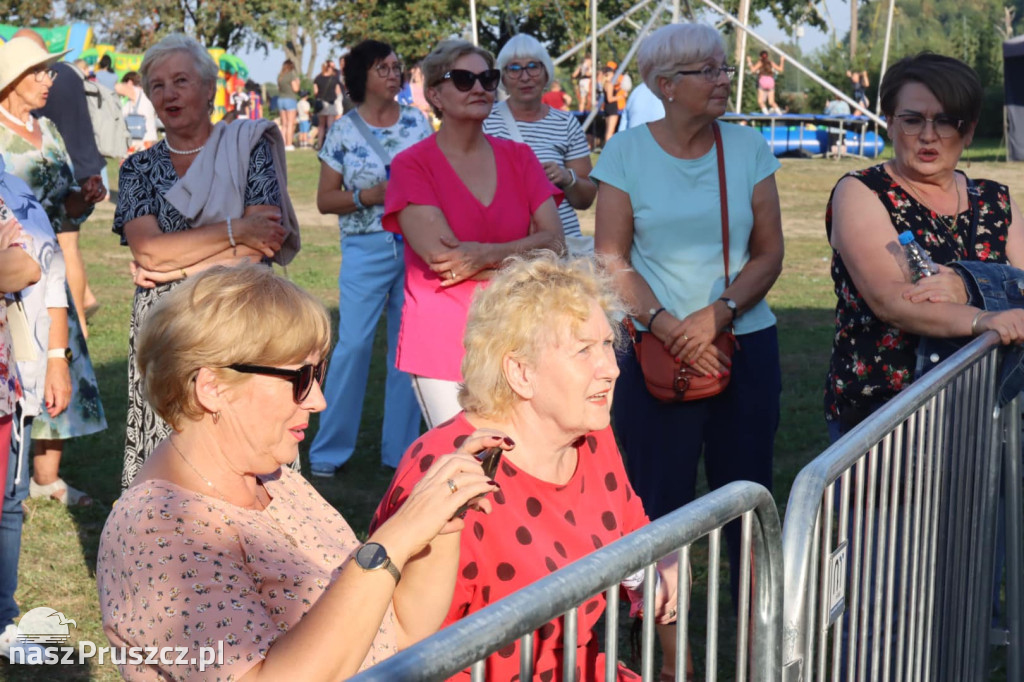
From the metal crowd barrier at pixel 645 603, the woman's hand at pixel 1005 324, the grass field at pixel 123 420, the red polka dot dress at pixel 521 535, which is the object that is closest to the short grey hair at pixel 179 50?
the grass field at pixel 123 420

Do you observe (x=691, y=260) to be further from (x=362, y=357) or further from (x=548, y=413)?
(x=362, y=357)

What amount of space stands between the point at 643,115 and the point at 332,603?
1189 cm

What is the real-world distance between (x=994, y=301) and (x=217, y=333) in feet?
7.81

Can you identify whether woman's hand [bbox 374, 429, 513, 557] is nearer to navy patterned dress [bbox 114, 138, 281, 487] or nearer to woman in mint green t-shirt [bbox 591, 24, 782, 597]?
woman in mint green t-shirt [bbox 591, 24, 782, 597]

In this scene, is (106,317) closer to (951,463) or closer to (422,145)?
(422,145)

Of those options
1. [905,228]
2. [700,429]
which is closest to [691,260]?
[700,429]

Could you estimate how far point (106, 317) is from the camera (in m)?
11.1

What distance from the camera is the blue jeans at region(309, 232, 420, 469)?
21.0 feet

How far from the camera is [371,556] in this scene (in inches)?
78.8

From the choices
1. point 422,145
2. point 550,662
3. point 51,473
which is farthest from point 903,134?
point 51,473

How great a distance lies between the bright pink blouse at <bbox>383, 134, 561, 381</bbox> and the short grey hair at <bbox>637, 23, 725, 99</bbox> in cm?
79

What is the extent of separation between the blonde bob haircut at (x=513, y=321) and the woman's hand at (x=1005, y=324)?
1256mm

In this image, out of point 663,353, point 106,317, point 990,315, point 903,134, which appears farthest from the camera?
point 106,317

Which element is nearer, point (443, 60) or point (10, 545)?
point (10, 545)
